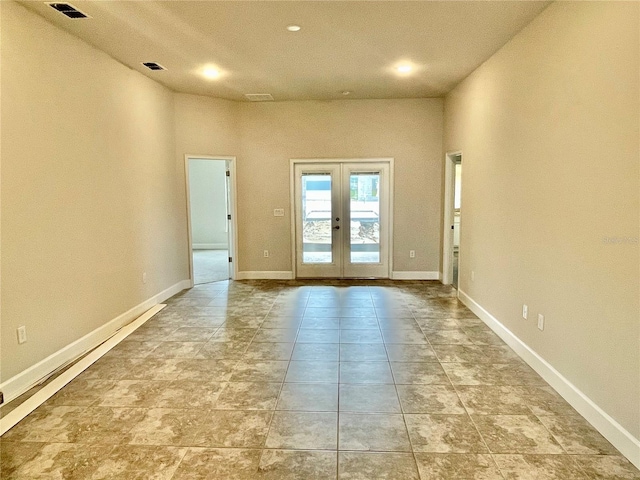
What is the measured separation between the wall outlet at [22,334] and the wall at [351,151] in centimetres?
389

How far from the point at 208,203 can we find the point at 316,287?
5.01 m

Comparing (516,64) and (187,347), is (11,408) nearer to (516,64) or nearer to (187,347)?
(187,347)

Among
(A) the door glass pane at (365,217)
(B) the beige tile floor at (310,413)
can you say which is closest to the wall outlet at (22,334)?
(B) the beige tile floor at (310,413)

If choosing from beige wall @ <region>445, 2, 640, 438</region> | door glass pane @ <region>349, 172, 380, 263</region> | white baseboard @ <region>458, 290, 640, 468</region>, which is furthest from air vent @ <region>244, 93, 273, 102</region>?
white baseboard @ <region>458, 290, 640, 468</region>

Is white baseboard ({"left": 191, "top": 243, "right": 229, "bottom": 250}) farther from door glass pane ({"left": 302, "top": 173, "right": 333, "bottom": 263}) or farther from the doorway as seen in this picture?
door glass pane ({"left": 302, "top": 173, "right": 333, "bottom": 263})

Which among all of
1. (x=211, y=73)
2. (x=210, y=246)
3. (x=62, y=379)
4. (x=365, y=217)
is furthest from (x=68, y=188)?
(x=210, y=246)

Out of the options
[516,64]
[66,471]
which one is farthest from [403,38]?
[66,471]

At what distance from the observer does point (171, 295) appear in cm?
585

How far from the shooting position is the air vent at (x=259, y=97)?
6027 mm

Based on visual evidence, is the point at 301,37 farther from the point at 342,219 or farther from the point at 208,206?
the point at 208,206

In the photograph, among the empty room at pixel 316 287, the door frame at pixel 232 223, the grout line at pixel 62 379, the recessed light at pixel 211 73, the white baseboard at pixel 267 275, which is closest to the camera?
the empty room at pixel 316 287

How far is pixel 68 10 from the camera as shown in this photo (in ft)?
10.3

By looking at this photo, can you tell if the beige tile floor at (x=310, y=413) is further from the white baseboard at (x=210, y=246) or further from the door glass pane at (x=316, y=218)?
the white baseboard at (x=210, y=246)

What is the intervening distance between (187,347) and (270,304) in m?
1.61
